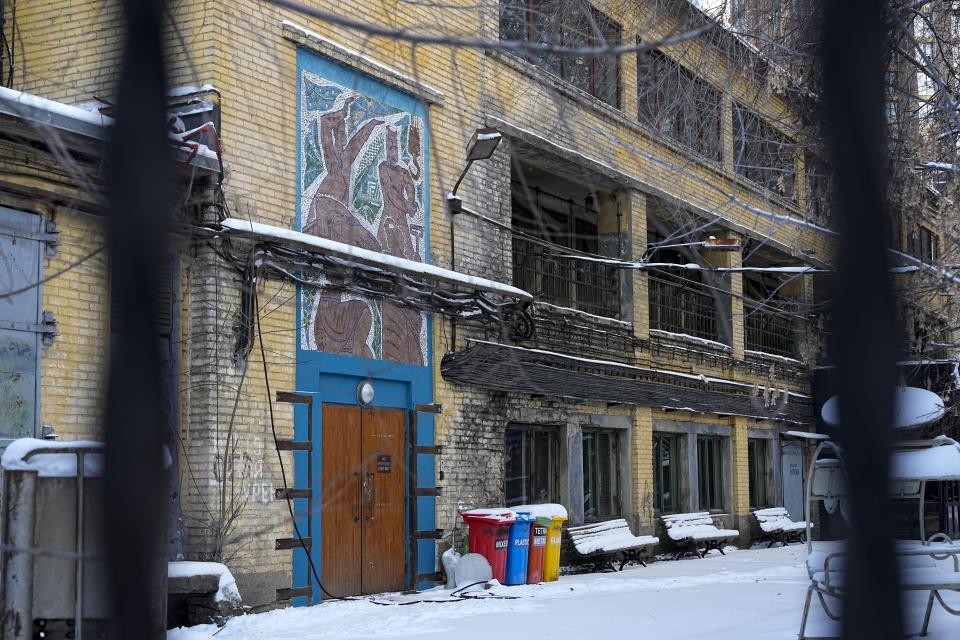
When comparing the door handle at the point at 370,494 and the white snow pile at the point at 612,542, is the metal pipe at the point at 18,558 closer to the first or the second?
the door handle at the point at 370,494

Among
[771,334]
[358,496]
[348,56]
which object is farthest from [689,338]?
[348,56]

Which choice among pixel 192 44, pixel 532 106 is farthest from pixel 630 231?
pixel 192 44

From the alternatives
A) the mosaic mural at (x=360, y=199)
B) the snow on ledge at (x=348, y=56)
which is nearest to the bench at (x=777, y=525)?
the mosaic mural at (x=360, y=199)

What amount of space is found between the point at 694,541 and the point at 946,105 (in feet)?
41.4

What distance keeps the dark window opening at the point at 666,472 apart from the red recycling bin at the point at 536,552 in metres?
5.65

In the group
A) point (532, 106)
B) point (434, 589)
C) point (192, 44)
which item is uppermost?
point (532, 106)

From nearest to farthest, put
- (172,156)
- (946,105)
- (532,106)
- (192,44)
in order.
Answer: (172,156)
(946,105)
(192,44)
(532,106)

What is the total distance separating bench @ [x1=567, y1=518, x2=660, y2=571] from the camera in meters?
16.2

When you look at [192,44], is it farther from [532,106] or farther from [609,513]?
[609,513]

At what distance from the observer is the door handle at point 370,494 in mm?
13203

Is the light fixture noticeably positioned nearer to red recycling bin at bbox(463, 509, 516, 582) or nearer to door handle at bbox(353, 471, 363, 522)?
door handle at bbox(353, 471, 363, 522)

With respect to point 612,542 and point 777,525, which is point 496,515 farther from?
point 777,525

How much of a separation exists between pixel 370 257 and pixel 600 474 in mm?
7759

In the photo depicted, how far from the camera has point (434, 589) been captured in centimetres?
1377
